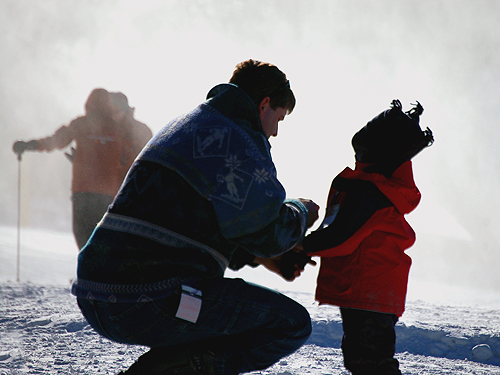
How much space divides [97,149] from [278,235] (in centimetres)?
327

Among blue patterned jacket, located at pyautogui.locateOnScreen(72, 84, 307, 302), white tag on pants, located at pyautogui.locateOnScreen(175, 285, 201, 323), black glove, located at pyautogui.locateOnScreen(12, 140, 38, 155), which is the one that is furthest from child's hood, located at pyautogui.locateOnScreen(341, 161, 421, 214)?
black glove, located at pyautogui.locateOnScreen(12, 140, 38, 155)

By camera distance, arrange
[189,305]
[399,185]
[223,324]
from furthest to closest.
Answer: [399,185] < [223,324] < [189,305]

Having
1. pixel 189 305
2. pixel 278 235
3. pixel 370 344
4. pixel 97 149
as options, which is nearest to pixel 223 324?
pixel 189 305

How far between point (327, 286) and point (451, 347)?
153 cm

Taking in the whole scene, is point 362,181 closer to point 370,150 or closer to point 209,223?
point 370,150

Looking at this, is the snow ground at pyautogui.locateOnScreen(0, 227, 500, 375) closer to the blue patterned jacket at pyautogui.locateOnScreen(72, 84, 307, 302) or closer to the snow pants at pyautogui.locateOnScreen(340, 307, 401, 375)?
the snow pants at pyautogui.locateOnScreen(340, 307, 401, 375)

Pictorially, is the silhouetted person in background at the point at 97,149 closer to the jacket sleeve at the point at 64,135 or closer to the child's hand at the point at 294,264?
the jacket sleeve at the point at 64,135

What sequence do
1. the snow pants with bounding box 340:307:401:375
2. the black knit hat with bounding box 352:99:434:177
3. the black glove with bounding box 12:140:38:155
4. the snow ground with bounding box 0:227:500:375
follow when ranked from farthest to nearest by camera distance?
the black glove with bounding box 12:140:38:155, the snow ground with bounding box 0:227:500:375, the black knit hat with bounding box 352:99:434:177, the snow pants with bounding box 340:307:401:375

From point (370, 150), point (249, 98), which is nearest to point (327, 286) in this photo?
point (370, 150)

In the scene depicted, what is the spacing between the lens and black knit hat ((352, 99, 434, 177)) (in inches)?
71.7

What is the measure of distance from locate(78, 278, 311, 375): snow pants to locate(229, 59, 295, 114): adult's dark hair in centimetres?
71

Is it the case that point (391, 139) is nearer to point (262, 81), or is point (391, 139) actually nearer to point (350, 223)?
point (350, 223)

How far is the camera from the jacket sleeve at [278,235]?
57.8 inches

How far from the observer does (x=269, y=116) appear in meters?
1.77
